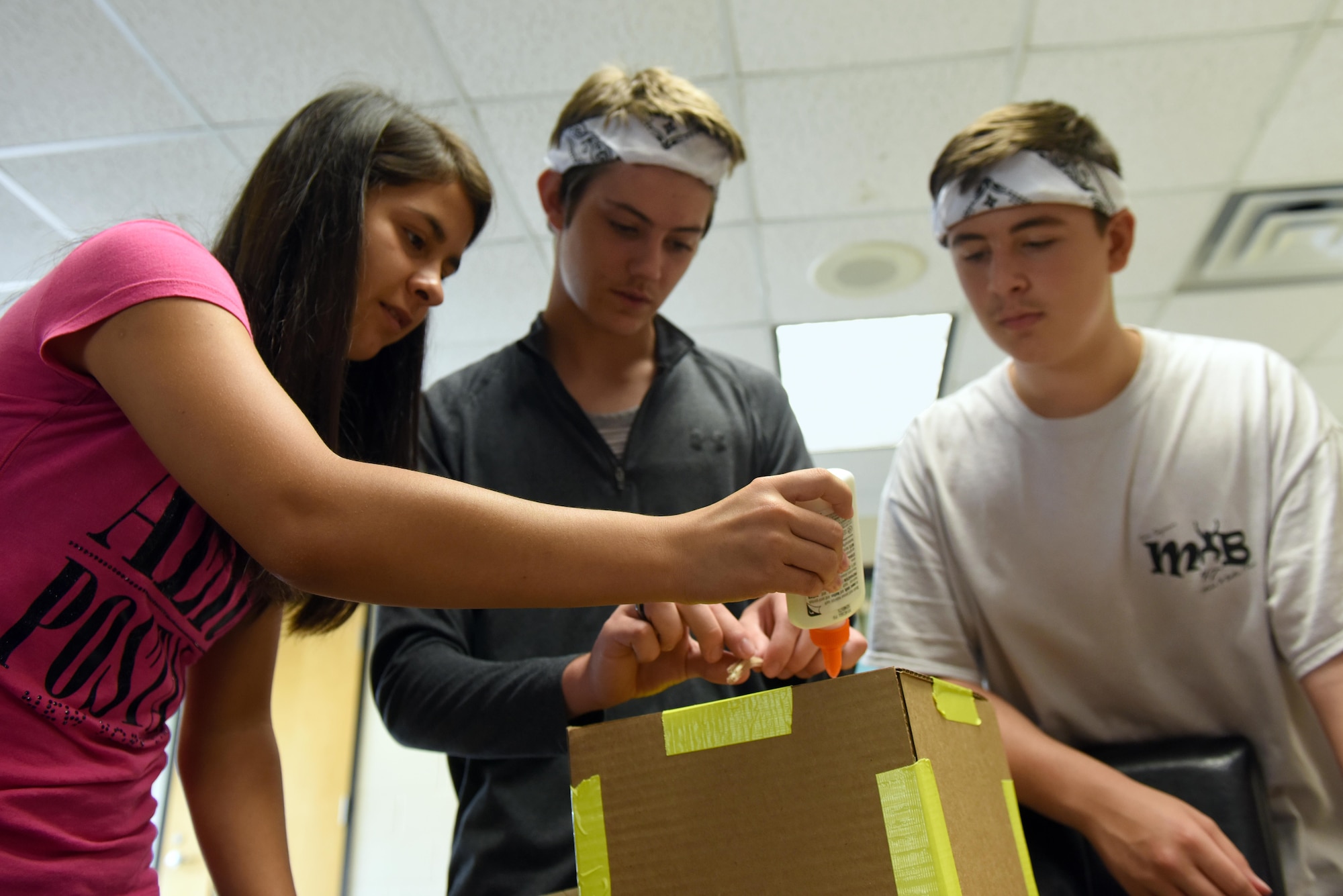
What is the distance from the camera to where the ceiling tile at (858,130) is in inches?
94.4

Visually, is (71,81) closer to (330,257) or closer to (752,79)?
(752,79)

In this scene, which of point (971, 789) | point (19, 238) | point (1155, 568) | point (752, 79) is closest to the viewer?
point (971, 789)

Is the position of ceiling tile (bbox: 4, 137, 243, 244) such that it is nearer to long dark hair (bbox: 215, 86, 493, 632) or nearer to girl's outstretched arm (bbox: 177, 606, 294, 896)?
long dark hair (bbox: 215, 86, 493, 632)

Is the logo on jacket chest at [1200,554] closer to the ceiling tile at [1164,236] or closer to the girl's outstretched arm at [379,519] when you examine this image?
the girl's outstretched arm at [379,519]

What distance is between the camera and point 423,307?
1112 mm

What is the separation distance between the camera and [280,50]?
2.24m

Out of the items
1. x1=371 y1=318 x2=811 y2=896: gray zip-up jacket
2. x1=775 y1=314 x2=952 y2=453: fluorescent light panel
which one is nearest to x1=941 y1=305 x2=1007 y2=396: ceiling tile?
x1=775 y1=314 x2=952 y2=453: fluorescent light panel

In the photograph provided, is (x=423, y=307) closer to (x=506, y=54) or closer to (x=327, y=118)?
(x=327, y=118)

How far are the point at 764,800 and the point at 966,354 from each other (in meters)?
3.39

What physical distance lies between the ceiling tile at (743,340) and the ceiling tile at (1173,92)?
53.6 inches

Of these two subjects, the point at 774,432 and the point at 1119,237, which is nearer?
the point at 774,432

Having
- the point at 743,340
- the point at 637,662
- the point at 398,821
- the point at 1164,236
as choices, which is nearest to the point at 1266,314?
the point at 1164,236

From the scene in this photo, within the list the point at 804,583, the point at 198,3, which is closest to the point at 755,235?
the point at 198,3

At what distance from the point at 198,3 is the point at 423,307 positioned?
1.52 meters
